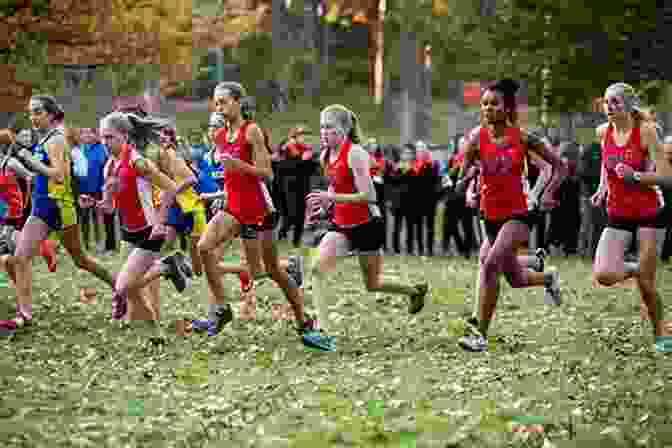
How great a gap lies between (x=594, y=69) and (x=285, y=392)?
2238 centimetres

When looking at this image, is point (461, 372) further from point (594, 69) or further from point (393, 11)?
point (393, 11)

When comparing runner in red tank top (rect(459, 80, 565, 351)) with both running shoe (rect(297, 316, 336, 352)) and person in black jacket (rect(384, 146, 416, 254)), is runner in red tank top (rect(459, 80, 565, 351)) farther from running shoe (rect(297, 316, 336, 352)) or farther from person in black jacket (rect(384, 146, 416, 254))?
person in black jacket (rect(384, 146, 416, 254))

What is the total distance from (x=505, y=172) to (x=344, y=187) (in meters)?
1.39

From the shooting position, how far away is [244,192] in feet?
40.0

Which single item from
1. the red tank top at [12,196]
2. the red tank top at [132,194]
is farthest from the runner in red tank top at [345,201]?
the red tank top at [12,196]

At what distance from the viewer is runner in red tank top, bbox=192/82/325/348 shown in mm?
11977

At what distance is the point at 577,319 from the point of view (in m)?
14.8

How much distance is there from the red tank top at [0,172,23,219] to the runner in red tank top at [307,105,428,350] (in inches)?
149

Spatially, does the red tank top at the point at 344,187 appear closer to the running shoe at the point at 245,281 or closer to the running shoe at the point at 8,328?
the running shoe at the point at 245,281

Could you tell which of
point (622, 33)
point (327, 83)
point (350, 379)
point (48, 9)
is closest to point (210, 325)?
point (350, 379)

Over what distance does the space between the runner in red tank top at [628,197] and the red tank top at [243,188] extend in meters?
2.84

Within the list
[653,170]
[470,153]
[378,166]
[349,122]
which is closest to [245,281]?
[349,122]

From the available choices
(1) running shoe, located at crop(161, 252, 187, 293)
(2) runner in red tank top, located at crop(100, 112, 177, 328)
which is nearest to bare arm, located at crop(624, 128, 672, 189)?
(2) runner in red tank top, located at crop(100, 112, 177, 328)

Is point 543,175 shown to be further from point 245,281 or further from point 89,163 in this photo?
point 89,163
